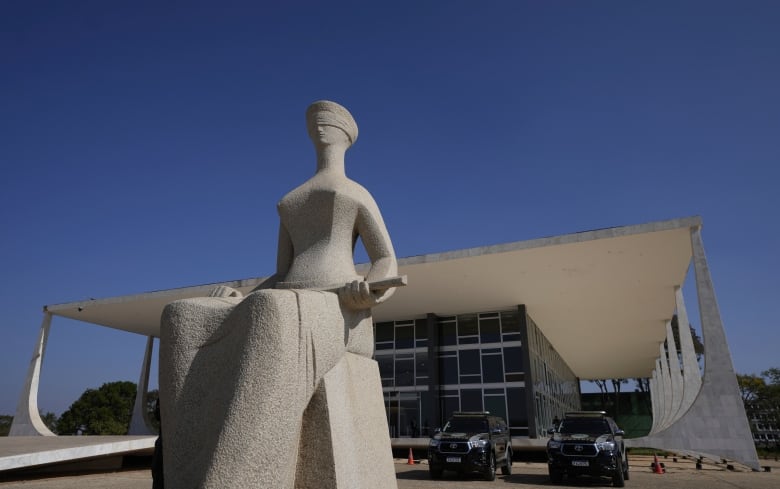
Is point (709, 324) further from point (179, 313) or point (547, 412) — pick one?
point (179, 313)

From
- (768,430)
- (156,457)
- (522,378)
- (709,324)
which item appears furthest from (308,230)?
(768,430)

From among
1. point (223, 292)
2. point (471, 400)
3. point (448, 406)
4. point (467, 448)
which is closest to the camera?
point (223, 292)

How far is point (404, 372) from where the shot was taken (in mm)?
23938

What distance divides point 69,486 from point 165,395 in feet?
31.8

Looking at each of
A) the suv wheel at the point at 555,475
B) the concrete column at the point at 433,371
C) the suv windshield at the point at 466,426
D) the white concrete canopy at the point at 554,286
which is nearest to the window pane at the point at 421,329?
the concrete column at the point at 433,371

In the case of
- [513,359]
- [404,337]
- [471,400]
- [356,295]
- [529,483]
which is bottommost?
[529,483]

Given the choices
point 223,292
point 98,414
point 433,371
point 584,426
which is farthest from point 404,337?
point 98,414

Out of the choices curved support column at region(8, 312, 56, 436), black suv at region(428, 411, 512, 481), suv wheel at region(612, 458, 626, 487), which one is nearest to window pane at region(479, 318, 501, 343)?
black suv at region(428, 411, 512, 481)

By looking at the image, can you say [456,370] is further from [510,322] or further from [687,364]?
[687,364]

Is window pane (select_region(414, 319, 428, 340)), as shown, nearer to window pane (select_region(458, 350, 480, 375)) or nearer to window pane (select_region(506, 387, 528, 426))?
window pane (select_region(458, 350, 480, 375))

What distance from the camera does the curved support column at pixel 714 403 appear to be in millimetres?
13125

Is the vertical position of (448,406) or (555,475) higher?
(448,406)

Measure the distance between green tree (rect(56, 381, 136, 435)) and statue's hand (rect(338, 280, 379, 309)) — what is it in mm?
38958

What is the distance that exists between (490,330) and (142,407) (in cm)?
1880
